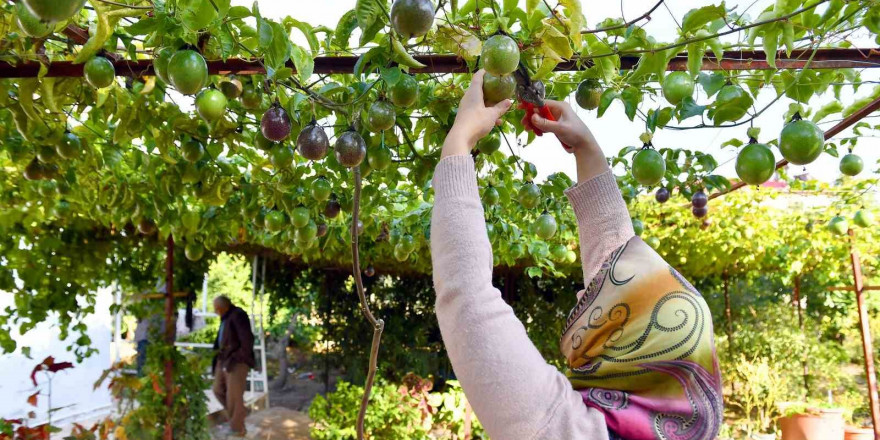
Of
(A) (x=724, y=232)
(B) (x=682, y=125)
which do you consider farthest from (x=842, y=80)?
(A) (x=724, y=232)

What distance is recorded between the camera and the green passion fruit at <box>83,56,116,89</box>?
4.69 feet

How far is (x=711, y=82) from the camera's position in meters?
1.41

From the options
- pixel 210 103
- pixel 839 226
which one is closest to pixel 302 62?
pixel 210 103

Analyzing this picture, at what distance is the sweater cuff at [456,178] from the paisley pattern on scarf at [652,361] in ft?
0.93

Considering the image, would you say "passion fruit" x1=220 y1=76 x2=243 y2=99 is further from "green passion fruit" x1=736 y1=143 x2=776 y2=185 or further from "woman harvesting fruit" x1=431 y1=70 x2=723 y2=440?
"green passion fruit" x1=736 y1=143 x2=776 y2=185

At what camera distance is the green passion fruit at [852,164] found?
238cm

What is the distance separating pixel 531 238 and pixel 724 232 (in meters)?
2.36

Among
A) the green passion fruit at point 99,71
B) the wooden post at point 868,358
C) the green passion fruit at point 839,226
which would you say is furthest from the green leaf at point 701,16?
the wooden post at point 868,358

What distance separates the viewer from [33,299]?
3.83 meters

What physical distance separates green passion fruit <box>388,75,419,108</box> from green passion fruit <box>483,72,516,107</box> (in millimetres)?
260

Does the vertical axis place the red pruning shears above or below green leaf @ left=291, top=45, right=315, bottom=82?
below

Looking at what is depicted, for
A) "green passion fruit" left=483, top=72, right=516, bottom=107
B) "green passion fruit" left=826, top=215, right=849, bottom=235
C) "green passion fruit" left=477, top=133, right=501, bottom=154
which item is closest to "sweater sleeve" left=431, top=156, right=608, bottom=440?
"green passion fruit" left=483, top=72, right=516, bottom=107

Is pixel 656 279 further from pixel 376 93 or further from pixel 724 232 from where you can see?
pixel 724 232

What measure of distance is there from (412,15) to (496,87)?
0.21 meters
